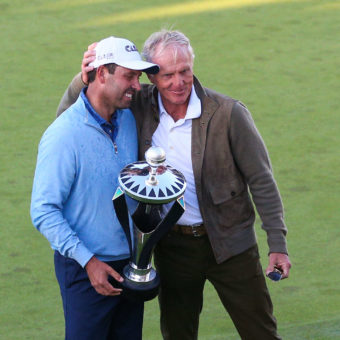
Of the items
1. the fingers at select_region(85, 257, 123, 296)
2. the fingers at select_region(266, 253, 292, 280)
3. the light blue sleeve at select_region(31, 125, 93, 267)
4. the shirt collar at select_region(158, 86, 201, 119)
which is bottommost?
the fingers at select_region(266, 253, 292, 280)

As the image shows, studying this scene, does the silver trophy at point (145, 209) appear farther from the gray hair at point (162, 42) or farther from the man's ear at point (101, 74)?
the gray hair at point (162, 42)

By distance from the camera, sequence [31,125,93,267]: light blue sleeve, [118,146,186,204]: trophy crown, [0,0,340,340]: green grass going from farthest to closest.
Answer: [0,0,340,340]: green grass, [31,125,93,267]: light blue sleeve, [118,146,186,204]: trophy crown

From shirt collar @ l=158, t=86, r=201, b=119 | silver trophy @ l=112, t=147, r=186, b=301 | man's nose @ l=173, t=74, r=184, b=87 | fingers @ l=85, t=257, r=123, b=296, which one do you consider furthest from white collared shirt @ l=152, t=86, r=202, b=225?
fingers @ l=85, t=257, r=123, b=296

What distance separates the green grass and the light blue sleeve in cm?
123

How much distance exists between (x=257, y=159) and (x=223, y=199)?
21cm

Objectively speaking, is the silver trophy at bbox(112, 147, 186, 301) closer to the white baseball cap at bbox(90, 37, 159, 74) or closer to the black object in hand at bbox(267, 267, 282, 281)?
the white baseball cap at bbox(90, 37, 159, 74)

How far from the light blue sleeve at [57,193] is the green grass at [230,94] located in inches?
48.2

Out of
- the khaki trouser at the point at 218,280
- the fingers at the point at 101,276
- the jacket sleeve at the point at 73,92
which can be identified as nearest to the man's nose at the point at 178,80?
the jacket sleeve at the point at 73,92

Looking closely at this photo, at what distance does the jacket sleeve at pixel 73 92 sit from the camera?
3.42 metres

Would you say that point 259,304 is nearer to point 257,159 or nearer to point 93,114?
point 257,159

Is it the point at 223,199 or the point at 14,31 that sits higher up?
the point at 223,199

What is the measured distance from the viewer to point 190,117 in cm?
335

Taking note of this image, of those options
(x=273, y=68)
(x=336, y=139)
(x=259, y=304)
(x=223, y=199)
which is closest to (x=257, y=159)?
(x=223, y=199)

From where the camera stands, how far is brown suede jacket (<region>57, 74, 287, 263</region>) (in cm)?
332
